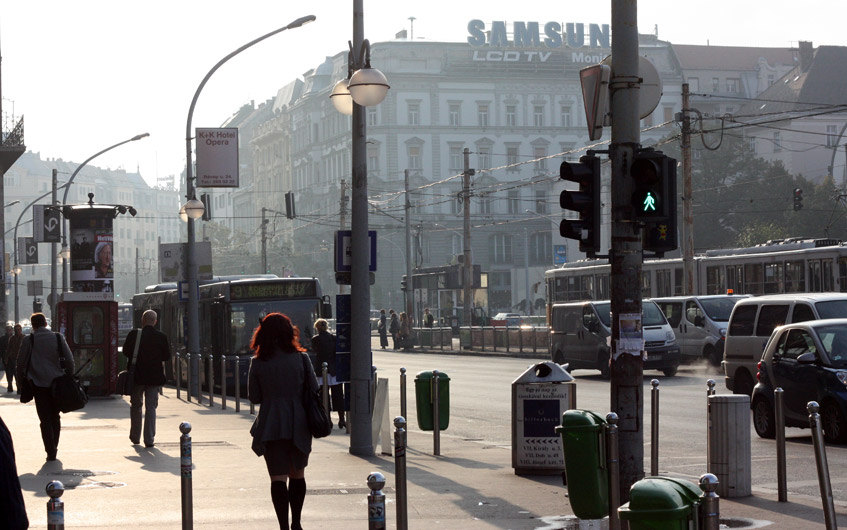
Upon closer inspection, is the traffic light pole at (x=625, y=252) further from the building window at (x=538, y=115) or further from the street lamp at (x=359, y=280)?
the building window at (x=538, y=115)

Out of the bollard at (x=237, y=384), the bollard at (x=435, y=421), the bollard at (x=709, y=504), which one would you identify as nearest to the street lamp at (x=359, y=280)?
the bollard at (x=435, y=421)

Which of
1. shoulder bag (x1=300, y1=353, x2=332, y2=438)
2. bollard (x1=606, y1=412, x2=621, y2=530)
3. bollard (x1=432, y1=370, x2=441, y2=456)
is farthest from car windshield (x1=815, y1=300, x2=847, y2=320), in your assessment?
shoulder bag (x1=300, y1=353, x2=332, y2=438)

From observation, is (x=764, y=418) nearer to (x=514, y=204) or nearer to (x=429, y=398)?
(x=429, y=398)

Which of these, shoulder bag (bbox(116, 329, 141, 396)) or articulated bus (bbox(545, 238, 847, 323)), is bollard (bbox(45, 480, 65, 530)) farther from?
articulated bus (bbox(545, 238, 847, 323))

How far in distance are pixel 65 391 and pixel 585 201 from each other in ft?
24.1

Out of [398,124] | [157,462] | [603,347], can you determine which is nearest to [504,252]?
[398,124]

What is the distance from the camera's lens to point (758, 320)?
21.5 metres

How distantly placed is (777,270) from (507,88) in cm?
7345

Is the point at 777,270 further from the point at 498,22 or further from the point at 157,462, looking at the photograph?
the point at 498,22

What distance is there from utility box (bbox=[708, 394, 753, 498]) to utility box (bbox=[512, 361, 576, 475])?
1.90m

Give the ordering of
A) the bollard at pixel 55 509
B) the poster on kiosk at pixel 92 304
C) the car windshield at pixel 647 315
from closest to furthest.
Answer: the bollard at pixel 55 509 < the poster on kiosk at pixel 92 304 < the car windshield at pixel 647 315

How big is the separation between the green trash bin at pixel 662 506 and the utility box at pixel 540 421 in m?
6.76

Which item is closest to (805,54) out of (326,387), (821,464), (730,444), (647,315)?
(647,315)

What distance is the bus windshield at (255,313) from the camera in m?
29.2
